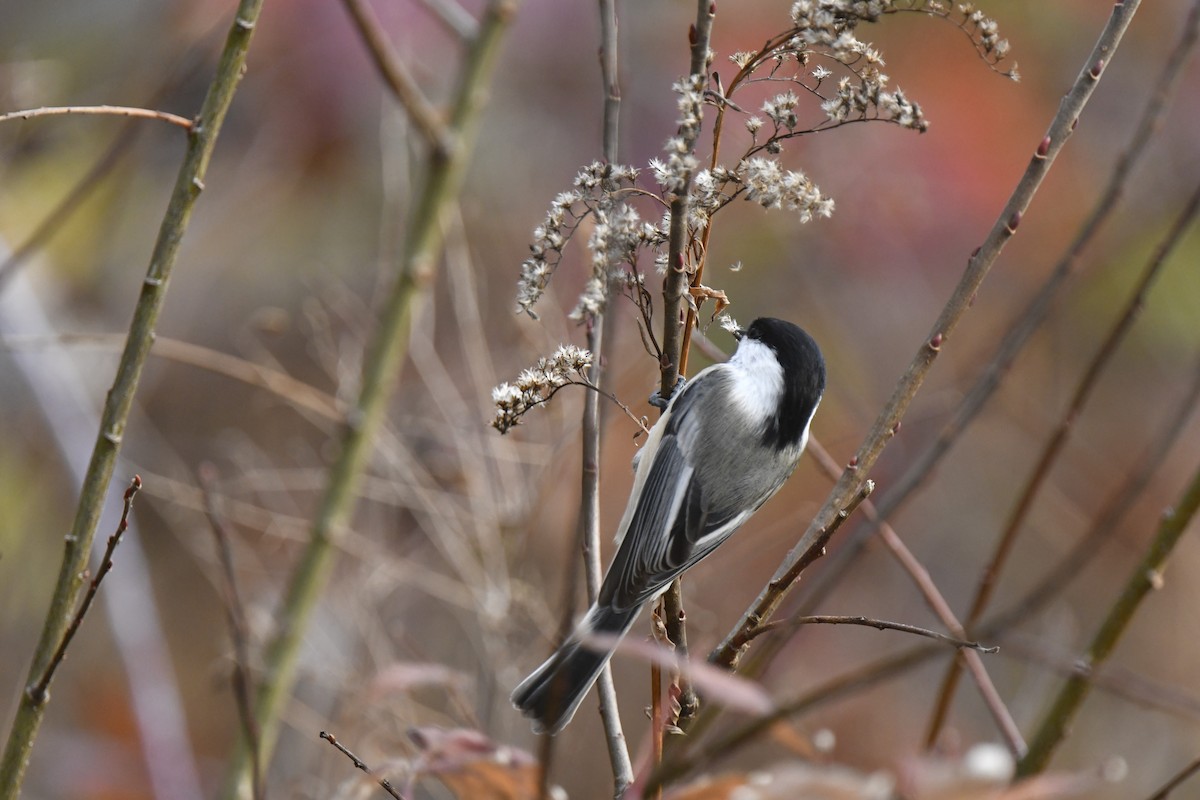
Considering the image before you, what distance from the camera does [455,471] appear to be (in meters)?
2.56

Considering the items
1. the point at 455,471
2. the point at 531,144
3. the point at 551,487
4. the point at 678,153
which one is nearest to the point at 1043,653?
the point at 678,153

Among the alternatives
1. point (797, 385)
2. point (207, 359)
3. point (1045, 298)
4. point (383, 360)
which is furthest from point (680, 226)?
point (207, 359)

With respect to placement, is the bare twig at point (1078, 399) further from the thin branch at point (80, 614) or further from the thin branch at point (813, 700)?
the thin branch at point (80, 614)

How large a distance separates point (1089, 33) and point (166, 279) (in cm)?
496

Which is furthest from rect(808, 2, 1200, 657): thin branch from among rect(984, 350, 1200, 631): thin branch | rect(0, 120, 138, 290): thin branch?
rect(0, 120, 138, 290): thin branch

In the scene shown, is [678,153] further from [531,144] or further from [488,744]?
[531,144]

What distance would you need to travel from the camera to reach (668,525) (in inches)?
64.6

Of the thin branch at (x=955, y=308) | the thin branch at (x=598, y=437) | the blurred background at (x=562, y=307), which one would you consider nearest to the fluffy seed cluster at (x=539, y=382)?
the thin branch at (x=598, y=437)

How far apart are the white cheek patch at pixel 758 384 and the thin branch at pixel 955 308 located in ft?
2.18

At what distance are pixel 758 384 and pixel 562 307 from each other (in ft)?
4.65

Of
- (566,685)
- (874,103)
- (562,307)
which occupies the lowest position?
(566,685)

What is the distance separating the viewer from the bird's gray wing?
1.54 m

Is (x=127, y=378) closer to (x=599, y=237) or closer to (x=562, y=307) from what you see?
(x=599, y=237)

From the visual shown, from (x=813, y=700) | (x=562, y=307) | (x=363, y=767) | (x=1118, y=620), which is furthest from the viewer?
(x=562, y=307)
